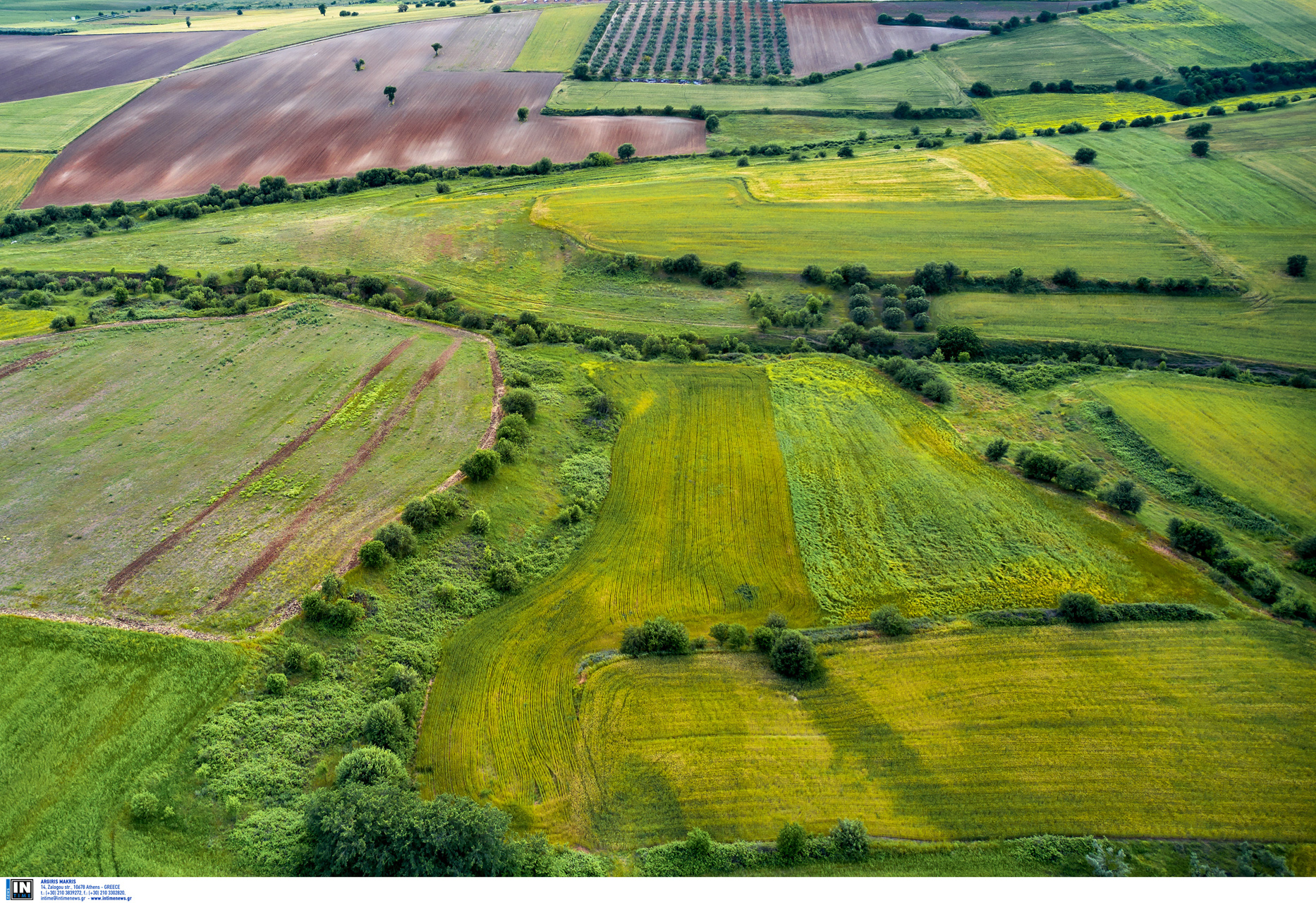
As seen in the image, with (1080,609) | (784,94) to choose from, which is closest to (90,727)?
(1080,609)

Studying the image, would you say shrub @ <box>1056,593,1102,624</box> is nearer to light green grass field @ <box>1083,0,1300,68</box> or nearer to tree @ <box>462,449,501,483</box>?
tree @ <box>462,449,501,483</box>

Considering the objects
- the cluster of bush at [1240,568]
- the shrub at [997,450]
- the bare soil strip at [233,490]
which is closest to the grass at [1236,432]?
the cluster of bush at [1240,568]

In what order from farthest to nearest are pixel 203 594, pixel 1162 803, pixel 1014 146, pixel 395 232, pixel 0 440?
pixel 1014 146 < pixel 395 232 < pixel 0 440 < pixel 203 594 < pixel 1162 803

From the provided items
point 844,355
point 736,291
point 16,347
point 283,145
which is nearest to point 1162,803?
point 844,355

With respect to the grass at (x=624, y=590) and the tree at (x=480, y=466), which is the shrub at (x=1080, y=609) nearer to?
the grass at (x=624, y=590)

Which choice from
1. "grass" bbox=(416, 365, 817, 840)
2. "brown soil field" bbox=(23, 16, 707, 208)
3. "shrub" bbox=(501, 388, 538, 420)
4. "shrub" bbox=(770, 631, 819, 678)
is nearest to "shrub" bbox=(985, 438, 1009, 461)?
"grass" bbox=(416, 365, 817, 840)

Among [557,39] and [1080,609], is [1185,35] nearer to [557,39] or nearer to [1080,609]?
[557,39]

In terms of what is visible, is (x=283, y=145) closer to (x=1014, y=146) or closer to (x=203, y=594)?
(x=203, y=594)
